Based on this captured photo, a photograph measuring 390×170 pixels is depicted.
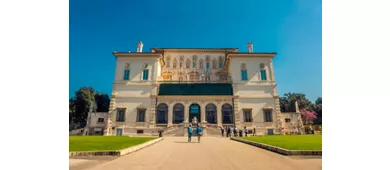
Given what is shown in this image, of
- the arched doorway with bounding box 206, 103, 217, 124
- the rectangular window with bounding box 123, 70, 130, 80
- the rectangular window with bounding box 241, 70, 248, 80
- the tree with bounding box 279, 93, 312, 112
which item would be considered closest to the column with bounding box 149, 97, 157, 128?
the rectangular window with bounding box 123, 70, 130, 80

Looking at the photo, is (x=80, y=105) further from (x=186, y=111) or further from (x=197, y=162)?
(x=197, y=162)

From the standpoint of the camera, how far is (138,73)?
86.3ft

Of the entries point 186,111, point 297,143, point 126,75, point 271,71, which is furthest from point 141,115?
point 297,143

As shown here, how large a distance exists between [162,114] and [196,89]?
5.70 metres

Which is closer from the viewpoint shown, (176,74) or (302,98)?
(176,74)

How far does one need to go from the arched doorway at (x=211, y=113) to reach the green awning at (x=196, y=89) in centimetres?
170

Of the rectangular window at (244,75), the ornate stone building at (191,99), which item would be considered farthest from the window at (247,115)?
the rectangular window at (244,75)

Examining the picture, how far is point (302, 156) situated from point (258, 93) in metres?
20.5

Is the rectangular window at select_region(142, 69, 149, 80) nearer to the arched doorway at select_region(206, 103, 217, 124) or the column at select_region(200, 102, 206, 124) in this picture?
the column at select_region(200, 102, 206, 124)

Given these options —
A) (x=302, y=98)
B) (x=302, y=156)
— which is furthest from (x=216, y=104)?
(x=302, y=98)

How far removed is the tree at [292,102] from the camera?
4784cm

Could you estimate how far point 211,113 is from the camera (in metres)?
24.7
